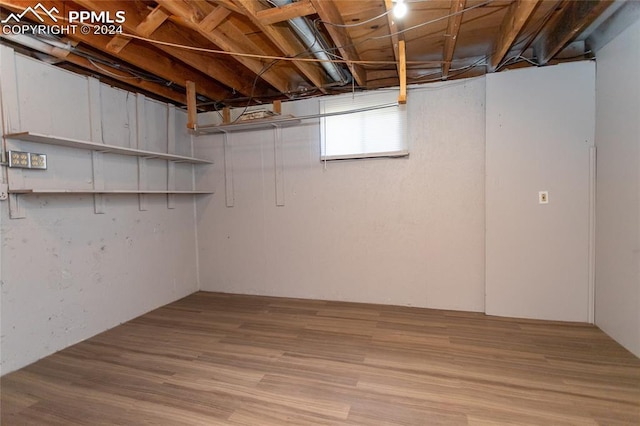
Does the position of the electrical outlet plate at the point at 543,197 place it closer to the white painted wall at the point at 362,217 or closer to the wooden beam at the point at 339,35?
the white painted wall at the point at 362,217

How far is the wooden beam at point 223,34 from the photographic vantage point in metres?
1.94

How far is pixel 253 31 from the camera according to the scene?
2.47 m

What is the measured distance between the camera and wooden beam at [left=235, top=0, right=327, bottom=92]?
192cm

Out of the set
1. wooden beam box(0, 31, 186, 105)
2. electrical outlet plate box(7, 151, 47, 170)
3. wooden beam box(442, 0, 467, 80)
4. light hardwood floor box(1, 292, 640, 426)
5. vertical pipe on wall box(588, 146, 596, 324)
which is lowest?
light hardwood floor box(1, 292, 640, 426)

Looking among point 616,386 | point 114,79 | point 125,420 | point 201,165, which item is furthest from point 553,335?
point 114,79

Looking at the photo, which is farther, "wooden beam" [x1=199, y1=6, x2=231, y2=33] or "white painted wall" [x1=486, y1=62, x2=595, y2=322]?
"white painted wall" [x1=486, y1=62, x2=595, y2=322]

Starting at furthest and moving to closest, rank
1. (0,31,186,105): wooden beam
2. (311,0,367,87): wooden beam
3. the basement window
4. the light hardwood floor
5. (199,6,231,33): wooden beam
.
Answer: the basement window
(0,31,186,105): wooden beam
(199,6,231,33): wooden beam
(311,0,367,87): wooden beam
the light hardwood floor

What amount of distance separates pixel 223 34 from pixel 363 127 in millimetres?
1630

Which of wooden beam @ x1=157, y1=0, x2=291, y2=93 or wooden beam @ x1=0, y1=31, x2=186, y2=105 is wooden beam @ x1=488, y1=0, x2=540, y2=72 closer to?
wooden beam @ x1=157, y1=0, x2=291, y2=93

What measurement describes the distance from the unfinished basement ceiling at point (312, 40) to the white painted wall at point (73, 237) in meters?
0.31

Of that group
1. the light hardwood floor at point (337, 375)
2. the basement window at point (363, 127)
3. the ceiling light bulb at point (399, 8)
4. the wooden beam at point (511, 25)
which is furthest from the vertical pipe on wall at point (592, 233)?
the ceiling light bulb at point (399, 8)

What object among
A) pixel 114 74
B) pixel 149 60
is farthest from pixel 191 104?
pixel 114 74

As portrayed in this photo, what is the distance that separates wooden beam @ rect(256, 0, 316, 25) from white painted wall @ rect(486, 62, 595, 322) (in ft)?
6.30

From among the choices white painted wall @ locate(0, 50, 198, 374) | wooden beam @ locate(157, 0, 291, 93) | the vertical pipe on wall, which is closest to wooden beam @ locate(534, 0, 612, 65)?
the vertical pipe on wall
